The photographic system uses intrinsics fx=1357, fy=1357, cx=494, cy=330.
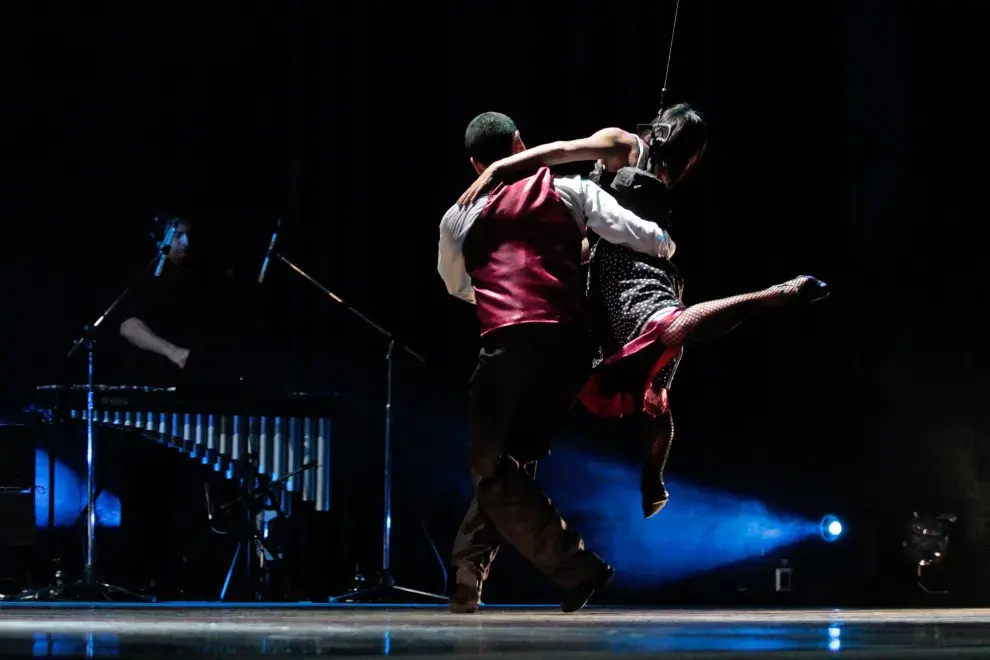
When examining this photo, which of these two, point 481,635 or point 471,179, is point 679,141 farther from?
point 471,179

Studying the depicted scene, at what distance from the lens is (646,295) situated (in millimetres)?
3443

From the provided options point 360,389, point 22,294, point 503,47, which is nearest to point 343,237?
point 360,389

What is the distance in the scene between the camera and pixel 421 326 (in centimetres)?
651

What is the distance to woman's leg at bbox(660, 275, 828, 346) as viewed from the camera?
128 inches

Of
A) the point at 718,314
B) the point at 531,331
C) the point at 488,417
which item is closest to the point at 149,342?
the point at 488,417

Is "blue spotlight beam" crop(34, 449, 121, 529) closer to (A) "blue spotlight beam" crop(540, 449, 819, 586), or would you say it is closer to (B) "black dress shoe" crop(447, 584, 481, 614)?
(A) "blue spotlight beam" crop(540, 449, 819, 586)

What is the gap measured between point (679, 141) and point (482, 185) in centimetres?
57

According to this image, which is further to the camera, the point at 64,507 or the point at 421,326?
the point at 421,326

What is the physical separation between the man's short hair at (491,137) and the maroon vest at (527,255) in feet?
0.71

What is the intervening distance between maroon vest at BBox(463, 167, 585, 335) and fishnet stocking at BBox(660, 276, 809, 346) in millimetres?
296

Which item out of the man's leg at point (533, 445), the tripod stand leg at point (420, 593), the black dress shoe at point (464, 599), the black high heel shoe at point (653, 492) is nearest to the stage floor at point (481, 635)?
the black dress shoe at point (464, 599)

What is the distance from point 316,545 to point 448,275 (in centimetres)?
289

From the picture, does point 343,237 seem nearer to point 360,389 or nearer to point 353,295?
point 353,295

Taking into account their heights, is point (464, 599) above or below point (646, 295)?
below
